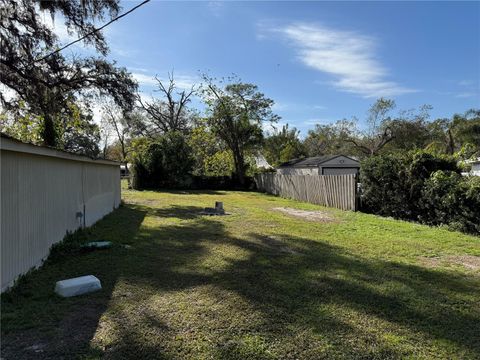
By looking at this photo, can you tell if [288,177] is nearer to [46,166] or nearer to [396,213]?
[396,213]

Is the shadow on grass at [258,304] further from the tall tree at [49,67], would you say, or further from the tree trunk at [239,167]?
the tree trunk at [239,167]

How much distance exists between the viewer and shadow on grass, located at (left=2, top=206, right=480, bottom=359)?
2.88m

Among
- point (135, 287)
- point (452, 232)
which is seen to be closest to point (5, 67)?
point (135, 287)

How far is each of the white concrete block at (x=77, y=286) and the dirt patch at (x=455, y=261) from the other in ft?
15.7

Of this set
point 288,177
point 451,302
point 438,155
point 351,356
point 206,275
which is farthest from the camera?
point 288,177

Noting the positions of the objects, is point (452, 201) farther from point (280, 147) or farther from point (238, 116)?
point (280, 147)

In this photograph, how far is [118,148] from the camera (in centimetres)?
5672

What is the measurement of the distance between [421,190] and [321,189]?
596 centimetres

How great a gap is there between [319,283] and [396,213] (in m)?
7.49

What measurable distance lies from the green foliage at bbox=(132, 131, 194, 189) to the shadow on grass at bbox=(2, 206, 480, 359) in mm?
19643

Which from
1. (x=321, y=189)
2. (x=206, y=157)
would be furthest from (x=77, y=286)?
(x=206, y=157)

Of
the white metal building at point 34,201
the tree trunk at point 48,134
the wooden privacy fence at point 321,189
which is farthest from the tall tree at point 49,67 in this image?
the wooden privacy fence at point 321,189

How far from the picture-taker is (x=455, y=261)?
18.7 feet

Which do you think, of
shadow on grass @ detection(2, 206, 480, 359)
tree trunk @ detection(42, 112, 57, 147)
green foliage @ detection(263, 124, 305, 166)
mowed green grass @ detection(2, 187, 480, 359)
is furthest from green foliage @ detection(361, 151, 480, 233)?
green foliage @ detection(263, 124, 305, 166)
